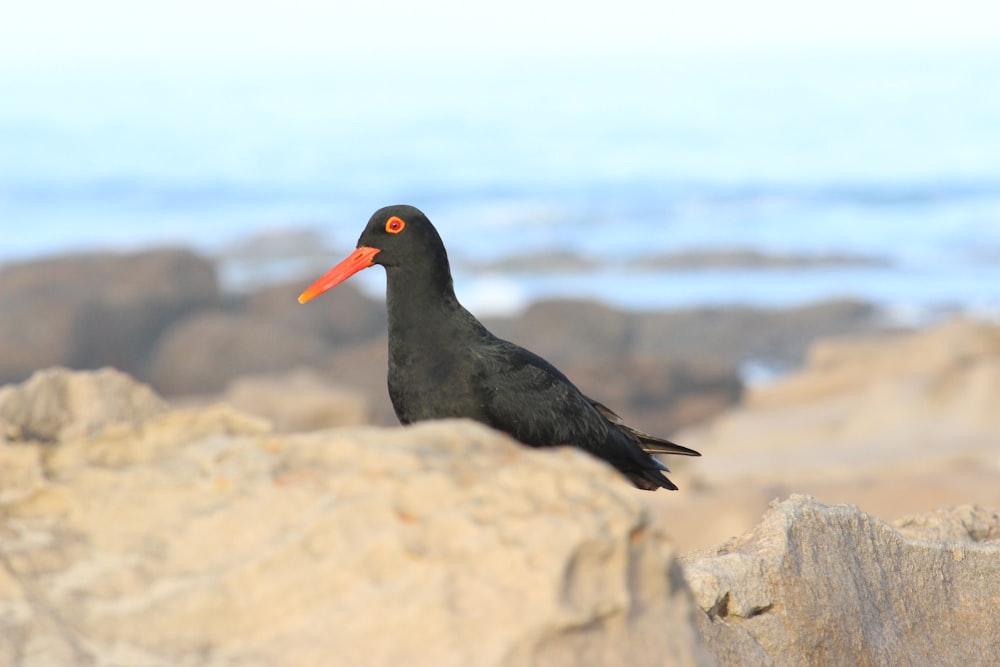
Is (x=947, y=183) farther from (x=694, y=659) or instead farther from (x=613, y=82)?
(x=694, y=659)

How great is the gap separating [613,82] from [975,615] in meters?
56.3

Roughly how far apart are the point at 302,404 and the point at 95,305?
715cm

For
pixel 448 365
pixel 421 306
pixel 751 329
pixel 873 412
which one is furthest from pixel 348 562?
pixel 751 329

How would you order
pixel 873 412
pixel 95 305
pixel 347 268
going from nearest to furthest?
pixel 347 268 < pixel 873 412 < pixel 95 305

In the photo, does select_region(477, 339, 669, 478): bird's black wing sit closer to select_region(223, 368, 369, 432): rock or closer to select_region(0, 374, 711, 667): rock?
select_region(0, 374, 711, 667): rock

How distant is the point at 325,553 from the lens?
210 cm

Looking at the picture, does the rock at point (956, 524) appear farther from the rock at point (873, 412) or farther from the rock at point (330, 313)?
the rock at point (330, 313)

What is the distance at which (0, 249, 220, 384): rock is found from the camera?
1576cm

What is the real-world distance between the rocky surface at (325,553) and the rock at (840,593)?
36.1 inches

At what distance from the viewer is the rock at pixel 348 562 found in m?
Result: 2.02

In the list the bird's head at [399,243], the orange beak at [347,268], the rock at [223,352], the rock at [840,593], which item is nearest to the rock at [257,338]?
the rock at [223,352]

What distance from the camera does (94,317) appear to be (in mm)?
16531

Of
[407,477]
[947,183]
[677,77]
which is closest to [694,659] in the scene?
[407,477]

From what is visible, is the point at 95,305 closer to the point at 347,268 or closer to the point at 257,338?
the point at 257,338
